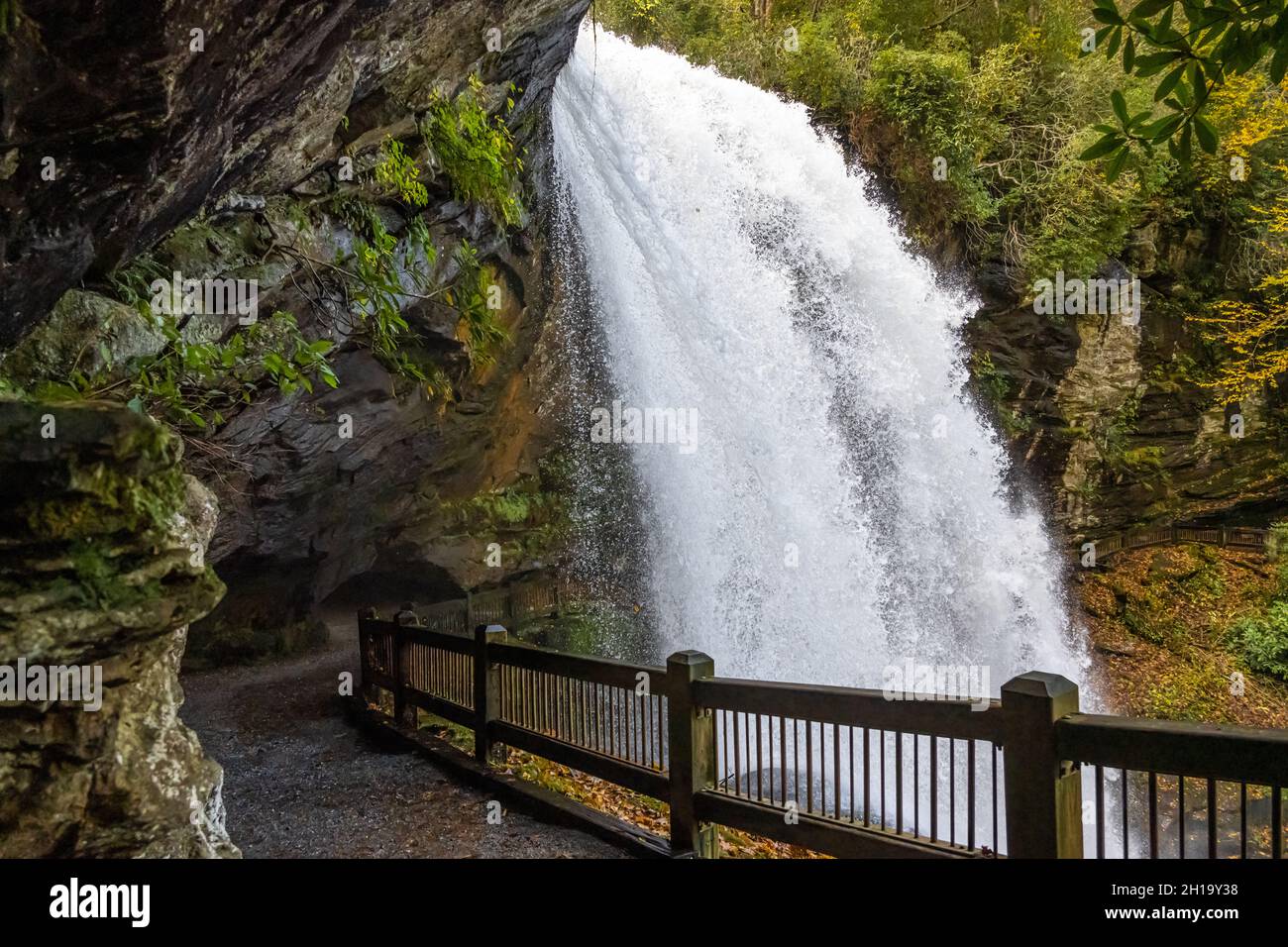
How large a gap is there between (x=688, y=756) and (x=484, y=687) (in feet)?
7.36

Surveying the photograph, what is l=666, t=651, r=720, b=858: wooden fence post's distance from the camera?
4512 mm

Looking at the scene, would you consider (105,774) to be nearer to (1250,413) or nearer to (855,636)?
(855,636)

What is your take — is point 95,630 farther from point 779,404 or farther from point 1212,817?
point 779,404

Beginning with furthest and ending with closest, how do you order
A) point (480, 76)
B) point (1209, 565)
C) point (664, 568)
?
point (1209, 565) → point (664, 568) → point (480, 76)

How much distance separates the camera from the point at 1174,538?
1612 centimetres

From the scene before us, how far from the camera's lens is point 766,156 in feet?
46.6

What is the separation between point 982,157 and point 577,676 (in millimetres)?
15416

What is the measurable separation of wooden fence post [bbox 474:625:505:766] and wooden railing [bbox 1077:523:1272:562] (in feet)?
45.9

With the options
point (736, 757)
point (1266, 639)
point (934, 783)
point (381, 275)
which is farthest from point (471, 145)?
point (1266, 639)

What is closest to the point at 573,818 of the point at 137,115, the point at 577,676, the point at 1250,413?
the point at 577,676

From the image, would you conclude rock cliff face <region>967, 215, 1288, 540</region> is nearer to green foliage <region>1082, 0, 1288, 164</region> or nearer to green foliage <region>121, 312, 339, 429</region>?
green foliage <region>121, 312, 339, 429</region>

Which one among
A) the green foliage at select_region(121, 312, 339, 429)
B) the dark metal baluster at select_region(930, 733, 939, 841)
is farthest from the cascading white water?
the dark metal baluster at select_region(930, 733, 939, 841)

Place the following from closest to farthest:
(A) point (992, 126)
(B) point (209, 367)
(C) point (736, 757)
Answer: (B) point (209, 367) → (C) point (736, 757) → (A) point (992, 126)

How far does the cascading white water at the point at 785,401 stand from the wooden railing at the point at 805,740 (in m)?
3.74
